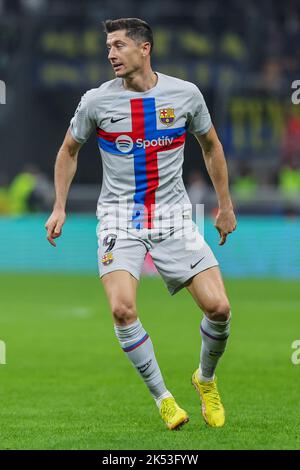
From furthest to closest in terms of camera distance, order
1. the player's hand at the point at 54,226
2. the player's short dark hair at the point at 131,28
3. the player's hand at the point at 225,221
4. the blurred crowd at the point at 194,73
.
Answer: the blurred crowd at the point at 194,73, the player's hand at the point at 225,221, the player's short dark hair at the point at 131,28, the player's hand at the point at 54,226

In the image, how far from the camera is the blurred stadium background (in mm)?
20281

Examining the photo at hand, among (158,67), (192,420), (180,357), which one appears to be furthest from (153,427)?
(158,67)

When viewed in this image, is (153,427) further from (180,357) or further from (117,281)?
(180,357)

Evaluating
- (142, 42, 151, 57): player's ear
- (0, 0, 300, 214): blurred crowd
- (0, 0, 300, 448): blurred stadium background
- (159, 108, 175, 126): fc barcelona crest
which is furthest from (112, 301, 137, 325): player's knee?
(0, 0, 300, 214): blurred crowd

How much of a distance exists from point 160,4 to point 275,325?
1585cm

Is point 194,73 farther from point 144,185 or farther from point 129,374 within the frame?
point 144,185

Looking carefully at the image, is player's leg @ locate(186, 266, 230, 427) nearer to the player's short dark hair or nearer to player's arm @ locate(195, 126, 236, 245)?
player's arm @ locate(195, 126, 236, 245)

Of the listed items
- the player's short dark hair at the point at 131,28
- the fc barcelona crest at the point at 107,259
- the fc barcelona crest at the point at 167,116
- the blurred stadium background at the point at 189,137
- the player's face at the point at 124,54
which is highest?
the player's short dark hair at the point at 131,28

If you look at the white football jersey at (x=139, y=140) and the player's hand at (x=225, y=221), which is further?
the player's hand at (x=225, y=221)

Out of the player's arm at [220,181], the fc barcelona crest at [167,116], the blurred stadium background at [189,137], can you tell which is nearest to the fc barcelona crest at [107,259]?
the player's arm at [220,181]

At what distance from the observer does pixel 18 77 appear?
83.0 feet

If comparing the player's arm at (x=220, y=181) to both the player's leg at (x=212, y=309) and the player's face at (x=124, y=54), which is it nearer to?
the player's leg at (x=212, y=309)

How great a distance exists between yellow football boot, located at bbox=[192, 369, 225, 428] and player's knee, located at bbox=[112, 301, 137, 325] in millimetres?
791

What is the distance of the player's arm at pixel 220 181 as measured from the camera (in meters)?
7.61
